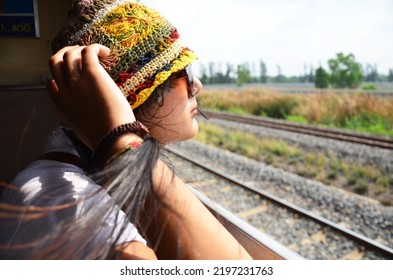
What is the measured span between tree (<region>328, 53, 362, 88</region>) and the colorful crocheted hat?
51.3 meters

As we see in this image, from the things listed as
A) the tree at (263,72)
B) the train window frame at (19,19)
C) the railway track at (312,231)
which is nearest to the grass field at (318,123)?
the train window frame at (19,19)

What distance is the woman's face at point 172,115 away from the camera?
1.13 meters

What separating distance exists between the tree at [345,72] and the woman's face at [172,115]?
5120cm

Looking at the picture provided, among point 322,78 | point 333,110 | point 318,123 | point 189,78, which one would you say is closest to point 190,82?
point 189,78

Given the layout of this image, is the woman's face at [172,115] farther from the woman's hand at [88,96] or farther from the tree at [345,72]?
the tree at [345,72]

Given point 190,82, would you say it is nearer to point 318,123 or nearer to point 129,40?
point 129,40

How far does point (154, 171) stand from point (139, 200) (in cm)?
8

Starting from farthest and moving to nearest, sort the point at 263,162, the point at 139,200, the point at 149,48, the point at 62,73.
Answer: the point at 263,162 → the point at 149,48 → the point at 62,73 → the point at 139,200

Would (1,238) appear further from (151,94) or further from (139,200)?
(151,94)

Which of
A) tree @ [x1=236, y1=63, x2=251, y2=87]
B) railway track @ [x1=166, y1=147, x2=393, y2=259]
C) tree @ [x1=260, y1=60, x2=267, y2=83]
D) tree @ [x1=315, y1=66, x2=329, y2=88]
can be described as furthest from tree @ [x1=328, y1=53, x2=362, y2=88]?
railway track @ [x1=166, y1=147, x2=393, y2=259]

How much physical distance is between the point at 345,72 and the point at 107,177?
174 feet
